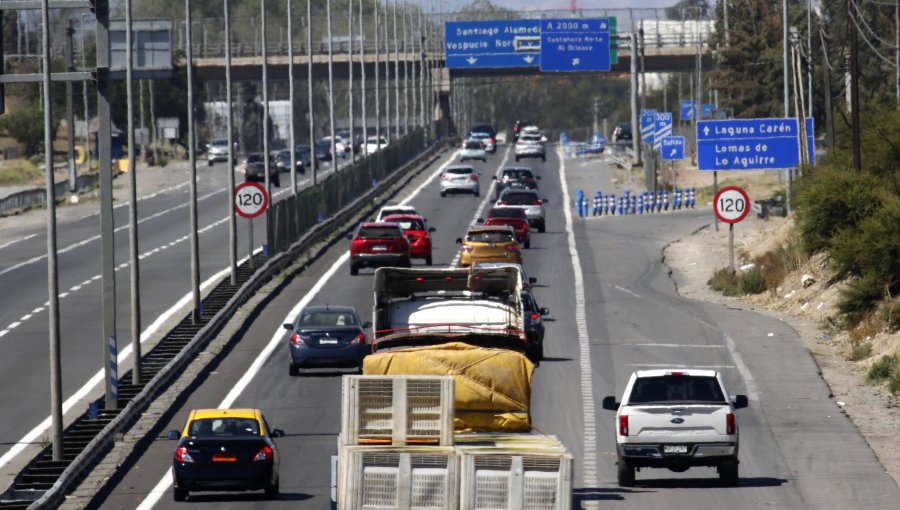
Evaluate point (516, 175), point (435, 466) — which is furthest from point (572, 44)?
point (435, 466)

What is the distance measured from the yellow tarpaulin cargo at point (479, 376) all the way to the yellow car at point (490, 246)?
29437 mm

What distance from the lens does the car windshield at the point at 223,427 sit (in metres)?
24.4

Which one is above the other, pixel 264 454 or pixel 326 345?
pixel 326 345

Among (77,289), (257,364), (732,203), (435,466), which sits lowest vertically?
(257,364)

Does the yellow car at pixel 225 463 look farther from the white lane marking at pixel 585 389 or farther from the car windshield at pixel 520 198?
the car windshield at pixel 520 198

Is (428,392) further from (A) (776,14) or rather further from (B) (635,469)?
(A) (776,14)

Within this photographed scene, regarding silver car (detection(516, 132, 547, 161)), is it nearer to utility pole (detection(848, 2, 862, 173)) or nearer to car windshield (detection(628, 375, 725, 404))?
utility pole (detection(848, 2, 862, 173))

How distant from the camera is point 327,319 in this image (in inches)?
1438

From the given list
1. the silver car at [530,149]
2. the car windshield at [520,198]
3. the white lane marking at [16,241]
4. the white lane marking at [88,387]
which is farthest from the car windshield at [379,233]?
the silver car at [530,149]

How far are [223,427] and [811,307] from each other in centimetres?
2400

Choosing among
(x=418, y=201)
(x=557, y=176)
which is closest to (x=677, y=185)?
(x=557, y=176)

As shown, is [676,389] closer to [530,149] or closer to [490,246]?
[490,246]

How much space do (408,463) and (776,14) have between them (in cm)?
10469

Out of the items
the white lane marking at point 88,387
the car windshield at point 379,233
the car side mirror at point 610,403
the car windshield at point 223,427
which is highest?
the car windshield at point 379,233
